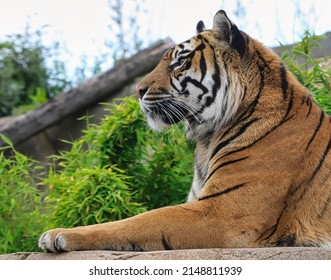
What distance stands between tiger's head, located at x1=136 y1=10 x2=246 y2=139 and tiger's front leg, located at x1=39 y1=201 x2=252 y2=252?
722 millimetres

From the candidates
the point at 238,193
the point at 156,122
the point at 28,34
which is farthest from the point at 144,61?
the point at 238,193

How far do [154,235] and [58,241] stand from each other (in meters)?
0.46

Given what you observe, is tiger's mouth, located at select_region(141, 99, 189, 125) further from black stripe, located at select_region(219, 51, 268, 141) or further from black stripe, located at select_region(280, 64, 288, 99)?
black stripe, located at select_region(280, 64, 288, 99)

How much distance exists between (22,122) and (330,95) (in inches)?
184

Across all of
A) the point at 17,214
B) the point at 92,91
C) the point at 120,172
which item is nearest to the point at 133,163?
the point at 120,172

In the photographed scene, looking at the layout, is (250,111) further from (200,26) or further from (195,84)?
(200,26)

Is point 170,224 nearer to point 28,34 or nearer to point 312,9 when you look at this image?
point 312,9

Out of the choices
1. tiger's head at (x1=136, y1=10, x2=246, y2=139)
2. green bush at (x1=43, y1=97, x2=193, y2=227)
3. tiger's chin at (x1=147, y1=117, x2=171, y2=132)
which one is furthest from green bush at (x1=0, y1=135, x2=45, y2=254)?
tiger's head at (x1=136, y1=10, x2=246, y2=139)

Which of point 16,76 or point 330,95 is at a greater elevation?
point 330,95

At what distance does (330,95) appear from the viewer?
17.2ft

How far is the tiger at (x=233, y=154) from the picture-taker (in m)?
3.57

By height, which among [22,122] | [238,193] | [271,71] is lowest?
[22,122]
